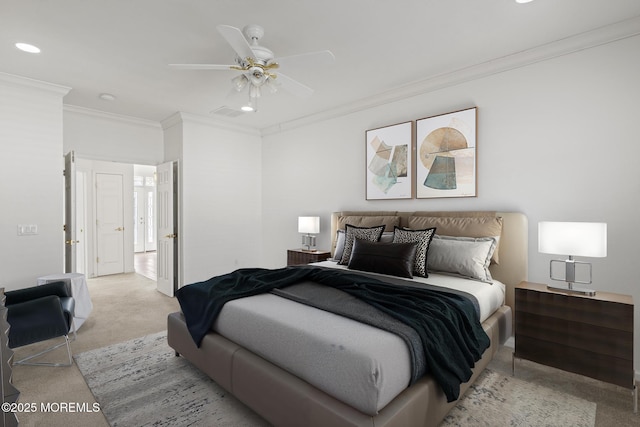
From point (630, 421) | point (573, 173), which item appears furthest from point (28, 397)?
point (573, 173)

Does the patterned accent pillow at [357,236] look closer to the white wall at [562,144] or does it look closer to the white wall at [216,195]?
the white wall at [562,144]

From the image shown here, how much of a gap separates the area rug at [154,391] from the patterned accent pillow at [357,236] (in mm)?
1796

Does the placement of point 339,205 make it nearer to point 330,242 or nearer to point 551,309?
point 330,242

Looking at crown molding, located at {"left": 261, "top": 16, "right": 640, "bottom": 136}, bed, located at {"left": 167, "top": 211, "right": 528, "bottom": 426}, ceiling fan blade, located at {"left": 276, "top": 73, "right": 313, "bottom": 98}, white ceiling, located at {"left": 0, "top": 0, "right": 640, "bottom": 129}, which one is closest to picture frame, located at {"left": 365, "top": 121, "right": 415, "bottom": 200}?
crown molding, located at {"left": 261, "top": 16, "right": 640, "bottom": 136}

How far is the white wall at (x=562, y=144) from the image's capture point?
2570 millimetres

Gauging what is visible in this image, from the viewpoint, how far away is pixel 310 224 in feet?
15.1

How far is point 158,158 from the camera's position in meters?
5.37

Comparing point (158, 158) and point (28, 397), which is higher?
point (158, 158)

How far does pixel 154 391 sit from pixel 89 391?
47 cm

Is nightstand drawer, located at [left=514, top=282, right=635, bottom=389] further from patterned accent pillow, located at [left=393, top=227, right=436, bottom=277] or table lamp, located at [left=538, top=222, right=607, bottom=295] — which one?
patterned accent pillow, located at [left=393, top=227, right=436, bottom=277]

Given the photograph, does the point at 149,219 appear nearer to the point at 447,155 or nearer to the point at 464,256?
the point at 447,155

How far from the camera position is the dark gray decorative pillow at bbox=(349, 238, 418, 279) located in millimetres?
2957

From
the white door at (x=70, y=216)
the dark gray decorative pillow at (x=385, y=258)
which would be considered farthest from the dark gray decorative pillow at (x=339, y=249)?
the white door at (x=70, y=216)

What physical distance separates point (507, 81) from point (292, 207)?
336cm
